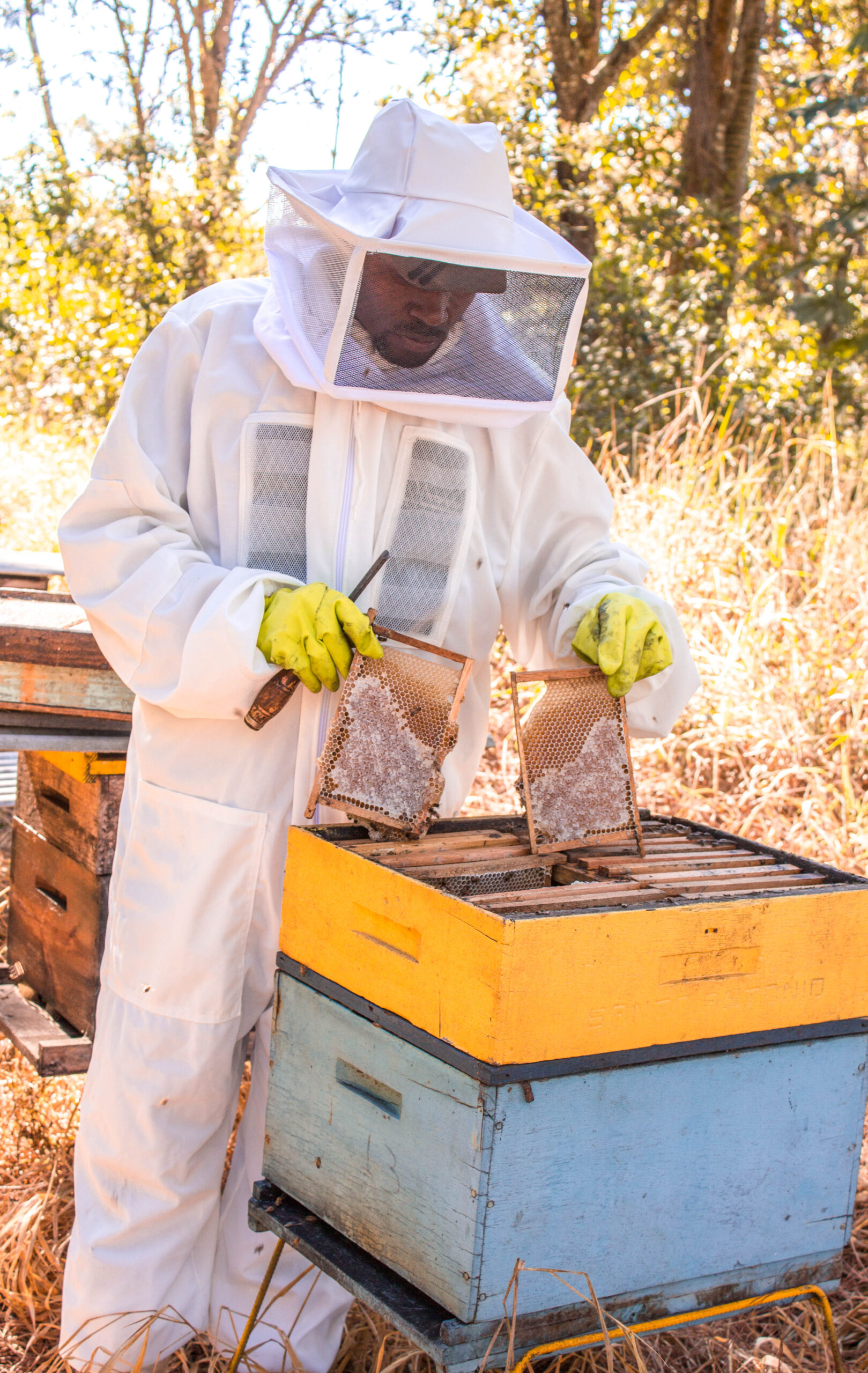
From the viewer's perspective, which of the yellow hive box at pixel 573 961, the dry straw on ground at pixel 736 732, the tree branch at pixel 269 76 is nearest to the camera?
the yellow hive box at pixel 573 961

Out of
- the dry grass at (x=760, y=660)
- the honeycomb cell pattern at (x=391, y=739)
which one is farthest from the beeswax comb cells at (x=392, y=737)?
the dry grass at (x=760, y=660)

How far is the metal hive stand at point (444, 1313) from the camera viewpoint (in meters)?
1.28

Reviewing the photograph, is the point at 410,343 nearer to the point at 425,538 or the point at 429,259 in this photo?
the point at 429,259

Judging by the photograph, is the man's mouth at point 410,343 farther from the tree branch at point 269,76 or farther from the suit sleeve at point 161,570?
the tree branch at point 269,76

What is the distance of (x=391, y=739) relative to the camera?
1.74 metres

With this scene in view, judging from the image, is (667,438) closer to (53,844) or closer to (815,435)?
(815,435)

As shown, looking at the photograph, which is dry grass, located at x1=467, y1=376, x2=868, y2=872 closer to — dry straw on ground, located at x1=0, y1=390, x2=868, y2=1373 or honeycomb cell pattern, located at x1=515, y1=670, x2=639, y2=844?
dry straw on ground, located at x1=0, y1=390, x2=868, y2=1373

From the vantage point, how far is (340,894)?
1.49 metres

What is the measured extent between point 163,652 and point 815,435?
406 centimetres

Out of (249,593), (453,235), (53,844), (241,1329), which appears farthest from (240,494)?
(241,1329)

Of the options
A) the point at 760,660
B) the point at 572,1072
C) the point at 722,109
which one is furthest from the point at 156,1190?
the point at 722,109

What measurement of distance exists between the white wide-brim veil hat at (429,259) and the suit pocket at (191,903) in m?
0.72

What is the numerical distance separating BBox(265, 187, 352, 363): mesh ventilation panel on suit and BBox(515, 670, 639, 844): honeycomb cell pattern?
0.64 metres

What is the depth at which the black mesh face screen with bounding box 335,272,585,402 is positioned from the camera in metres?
1.79
